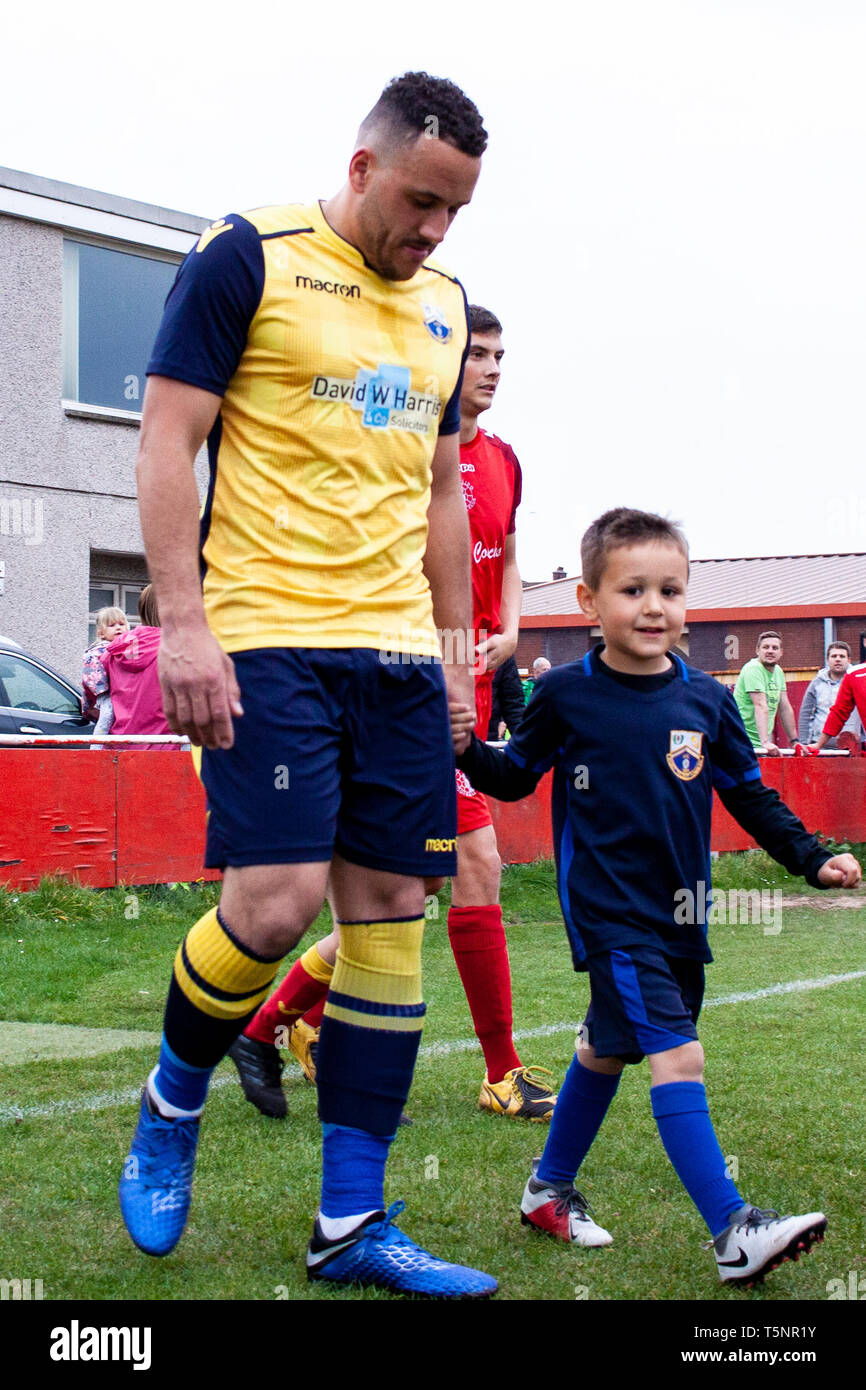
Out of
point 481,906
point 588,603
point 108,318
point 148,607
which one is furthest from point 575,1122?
point 108,318

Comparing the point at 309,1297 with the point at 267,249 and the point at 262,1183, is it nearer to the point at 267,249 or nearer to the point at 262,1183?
the point at 262,1183

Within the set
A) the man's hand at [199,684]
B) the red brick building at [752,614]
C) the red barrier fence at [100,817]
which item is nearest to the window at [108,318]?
the red barrier fence at [100,817]

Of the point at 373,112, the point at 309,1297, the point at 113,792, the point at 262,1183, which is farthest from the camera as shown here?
the point at 113,792

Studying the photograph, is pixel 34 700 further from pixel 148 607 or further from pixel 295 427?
pixel 295 427

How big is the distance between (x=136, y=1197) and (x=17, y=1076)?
Result: 78.8 inches

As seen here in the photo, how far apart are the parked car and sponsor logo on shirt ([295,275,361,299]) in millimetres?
8738

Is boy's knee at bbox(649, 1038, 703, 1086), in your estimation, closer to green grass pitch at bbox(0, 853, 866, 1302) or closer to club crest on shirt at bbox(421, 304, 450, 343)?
green grass pitch at bbox(0, 853, 866, 1302)

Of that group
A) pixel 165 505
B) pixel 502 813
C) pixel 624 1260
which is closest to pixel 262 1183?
pixel 624 1260

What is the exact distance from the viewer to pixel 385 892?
9.80 ft

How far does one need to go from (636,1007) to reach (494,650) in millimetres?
1725

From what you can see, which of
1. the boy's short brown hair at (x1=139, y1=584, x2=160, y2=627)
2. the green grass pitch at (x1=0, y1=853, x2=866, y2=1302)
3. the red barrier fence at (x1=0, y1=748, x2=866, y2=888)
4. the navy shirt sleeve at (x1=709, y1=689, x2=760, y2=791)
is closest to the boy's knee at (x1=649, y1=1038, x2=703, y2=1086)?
the green grass pitch at (x1=0, y1=853, x2=866, y2=1302)

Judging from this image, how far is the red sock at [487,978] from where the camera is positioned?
4.39m

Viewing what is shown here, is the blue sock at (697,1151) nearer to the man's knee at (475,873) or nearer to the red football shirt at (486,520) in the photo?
the man's knee at (475,873)

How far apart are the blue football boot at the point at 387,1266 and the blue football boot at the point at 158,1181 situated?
0.88 feet
